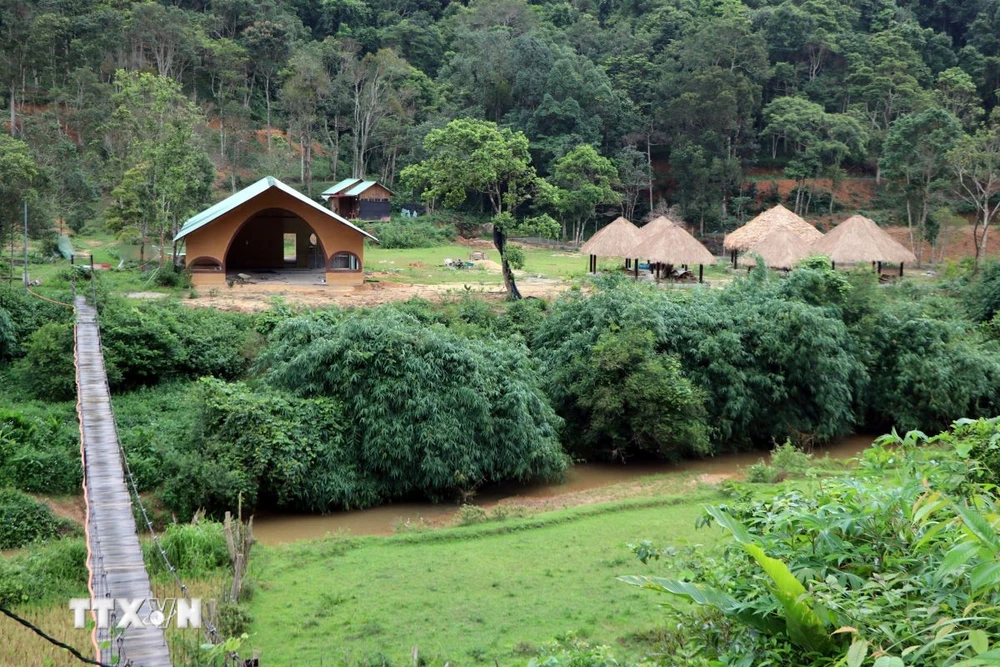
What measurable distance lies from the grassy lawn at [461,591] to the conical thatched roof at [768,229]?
1779cm

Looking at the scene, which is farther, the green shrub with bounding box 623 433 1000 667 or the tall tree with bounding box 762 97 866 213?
the tall tree with bounding box 762 97 866 213

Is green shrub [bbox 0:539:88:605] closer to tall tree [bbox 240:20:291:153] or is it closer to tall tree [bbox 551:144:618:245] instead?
tall tree [bbox 551:144:618:245]

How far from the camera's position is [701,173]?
40688mm

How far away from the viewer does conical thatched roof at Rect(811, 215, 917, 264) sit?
27797 mm

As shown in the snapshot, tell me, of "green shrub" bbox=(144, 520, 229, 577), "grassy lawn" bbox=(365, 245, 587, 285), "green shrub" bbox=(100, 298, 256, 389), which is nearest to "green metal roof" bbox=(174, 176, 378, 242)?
"grassy lawn" bbox=(365, 245, 587, 285)

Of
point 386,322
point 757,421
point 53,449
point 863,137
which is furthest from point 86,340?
point 863,137

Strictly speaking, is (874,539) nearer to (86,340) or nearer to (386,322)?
(386,322)

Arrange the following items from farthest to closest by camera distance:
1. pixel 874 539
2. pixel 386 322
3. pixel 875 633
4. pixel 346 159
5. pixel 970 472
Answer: pixel 346 159, pixel 386 322, pixel 970 472, pixel 874 539, pixel 875 633

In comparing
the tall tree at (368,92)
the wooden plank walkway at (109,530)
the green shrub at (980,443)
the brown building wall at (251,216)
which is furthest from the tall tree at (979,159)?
the wooden plank walkway at (109,530)

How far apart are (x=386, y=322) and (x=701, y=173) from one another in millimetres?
28412

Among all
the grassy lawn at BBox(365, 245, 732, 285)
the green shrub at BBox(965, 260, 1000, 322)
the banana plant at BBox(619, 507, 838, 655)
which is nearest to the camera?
the banana plant at BBox(619, 507, 838, 655)

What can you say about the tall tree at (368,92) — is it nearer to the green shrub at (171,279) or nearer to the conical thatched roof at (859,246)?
the green shrub at (171,279)

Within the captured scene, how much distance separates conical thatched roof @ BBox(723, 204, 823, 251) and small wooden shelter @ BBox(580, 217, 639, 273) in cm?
375

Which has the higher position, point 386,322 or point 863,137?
point 863,137
